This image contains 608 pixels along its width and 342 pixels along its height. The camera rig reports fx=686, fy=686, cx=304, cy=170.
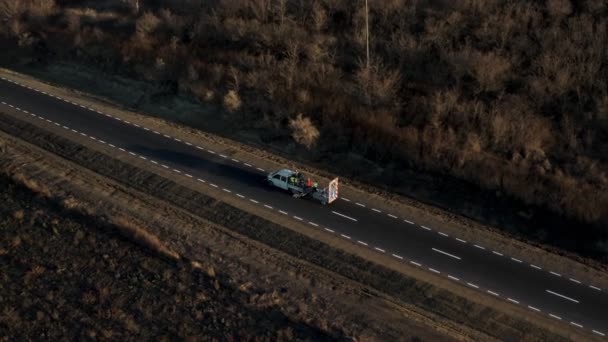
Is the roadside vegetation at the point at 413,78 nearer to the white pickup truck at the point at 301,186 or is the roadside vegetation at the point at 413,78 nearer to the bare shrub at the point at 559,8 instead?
the bare shrub at the point at 559,8

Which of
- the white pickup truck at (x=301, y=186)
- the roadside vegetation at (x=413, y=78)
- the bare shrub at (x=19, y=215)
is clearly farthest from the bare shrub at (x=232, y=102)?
the bare shrub at (x=19, y=215)

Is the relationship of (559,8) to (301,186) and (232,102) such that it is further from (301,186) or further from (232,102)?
(232,102)

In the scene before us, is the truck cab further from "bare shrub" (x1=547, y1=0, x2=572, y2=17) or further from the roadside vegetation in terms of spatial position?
"bare shrub" (x1=547, y1=0, x2=572, y2=17)

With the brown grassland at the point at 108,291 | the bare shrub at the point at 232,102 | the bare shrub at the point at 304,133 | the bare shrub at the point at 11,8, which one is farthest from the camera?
the bare shrub at the point at 11,8

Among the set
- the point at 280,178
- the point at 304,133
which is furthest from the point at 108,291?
the point at 304,133

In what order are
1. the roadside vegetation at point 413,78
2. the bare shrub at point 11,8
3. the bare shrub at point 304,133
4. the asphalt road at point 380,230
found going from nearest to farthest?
1. the asphalt road at point 380,230
2. the roadside vegetation at point 413,78
3. the bare shrub at point 304,133
4. the bare shrub at point 11,8

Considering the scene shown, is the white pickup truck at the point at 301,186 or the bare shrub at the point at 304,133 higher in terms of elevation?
the bare shrub at the point at 304,133

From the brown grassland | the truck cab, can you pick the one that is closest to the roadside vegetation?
the truck cab
